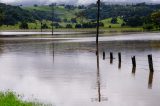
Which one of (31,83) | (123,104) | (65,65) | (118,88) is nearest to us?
(123,104)

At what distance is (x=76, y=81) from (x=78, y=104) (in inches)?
414

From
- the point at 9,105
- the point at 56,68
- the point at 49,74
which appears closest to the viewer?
the point at 9,105

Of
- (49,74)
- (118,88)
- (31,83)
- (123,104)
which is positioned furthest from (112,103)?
(49,74)

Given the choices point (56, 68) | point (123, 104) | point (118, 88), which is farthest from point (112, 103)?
point (56, 68)

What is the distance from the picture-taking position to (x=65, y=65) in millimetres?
53312

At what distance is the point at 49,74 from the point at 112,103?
16606 mm

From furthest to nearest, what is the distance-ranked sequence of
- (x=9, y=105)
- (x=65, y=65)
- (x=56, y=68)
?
(x=65, y=65)
(x=56, y=68)
(x=9, y=105)

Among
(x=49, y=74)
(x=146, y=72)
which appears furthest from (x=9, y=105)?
(x=146, y=72)

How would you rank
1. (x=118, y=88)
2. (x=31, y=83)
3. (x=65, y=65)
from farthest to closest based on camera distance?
1. (x=65, y=65)
2. (x=31, y=83)
3. (x=118, y=88)

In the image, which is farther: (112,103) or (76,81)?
(76,81)

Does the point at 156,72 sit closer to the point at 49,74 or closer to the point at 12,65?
the point at 49,74

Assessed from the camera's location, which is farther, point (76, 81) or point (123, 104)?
point (76, 81)

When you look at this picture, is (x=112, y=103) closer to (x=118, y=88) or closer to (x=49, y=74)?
(x=118, y=88)

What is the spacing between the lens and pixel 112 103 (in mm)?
28406
